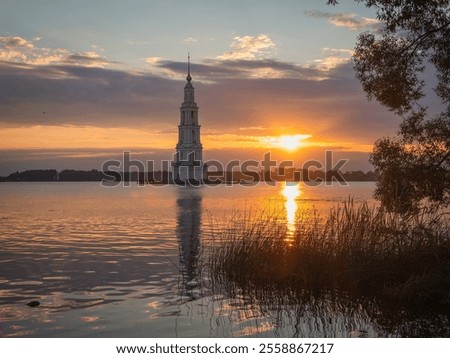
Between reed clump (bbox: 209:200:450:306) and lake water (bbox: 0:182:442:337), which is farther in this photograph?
reed clump (bbox: 209:200:450:306)

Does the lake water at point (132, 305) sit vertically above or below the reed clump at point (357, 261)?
below

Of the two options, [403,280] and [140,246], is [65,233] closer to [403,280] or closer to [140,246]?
[140,246]

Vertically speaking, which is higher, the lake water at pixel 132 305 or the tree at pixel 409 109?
the tree at pixel 409 109

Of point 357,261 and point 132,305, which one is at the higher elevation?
point 357,261

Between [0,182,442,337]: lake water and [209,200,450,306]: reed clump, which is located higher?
[209,200,450,306]: reed clump

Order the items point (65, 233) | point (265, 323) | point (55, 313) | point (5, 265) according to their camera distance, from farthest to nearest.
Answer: point (65, 233) → point (5, 265) → point (55, 313) → point (265, 323)

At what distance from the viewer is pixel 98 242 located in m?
26.7

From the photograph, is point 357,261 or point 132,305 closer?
point 132,305

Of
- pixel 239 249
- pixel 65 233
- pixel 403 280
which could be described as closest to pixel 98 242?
pixel 65 233

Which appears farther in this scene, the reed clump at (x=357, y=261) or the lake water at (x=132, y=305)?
the reed clump at (x=357, y=261)

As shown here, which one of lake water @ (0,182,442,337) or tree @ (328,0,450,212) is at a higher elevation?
tree @ (328,0,450,212)
